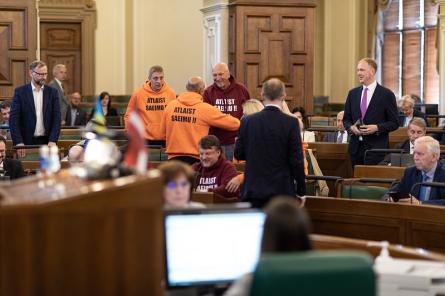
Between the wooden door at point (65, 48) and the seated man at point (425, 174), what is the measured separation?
46.1ft

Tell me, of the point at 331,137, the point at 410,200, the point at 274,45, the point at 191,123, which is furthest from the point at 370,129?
the point at 274,45

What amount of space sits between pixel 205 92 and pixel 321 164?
1.88 metres

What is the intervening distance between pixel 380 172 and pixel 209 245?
490cm

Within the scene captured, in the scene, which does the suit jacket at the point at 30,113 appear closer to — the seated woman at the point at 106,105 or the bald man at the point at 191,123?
the bald man at the point at 191,123

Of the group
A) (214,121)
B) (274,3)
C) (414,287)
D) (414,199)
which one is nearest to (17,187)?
(414,287)

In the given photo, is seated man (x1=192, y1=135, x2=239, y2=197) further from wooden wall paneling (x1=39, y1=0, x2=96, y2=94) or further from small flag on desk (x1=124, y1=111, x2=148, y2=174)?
wooden wall paneling (x1=39, y1=0, x2=96, y2=94)

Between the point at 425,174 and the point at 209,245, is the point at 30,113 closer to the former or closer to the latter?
the point at 425,174

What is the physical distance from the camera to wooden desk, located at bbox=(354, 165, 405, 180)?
329 inches

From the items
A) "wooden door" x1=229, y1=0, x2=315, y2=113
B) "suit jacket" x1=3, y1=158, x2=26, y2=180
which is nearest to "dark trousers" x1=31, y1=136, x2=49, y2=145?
"suit jacket" x1=3, y1=158, x2=26, y2=180

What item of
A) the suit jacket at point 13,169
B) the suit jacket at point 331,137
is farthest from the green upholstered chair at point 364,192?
the suit jacket at point 331,137

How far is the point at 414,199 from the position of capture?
6.81m

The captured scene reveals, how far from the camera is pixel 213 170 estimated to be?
7277 millimetres

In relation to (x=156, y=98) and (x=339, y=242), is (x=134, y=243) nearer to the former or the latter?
(x=339, y=242)

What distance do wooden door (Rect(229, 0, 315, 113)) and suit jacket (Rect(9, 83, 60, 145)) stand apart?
457 centimetres
